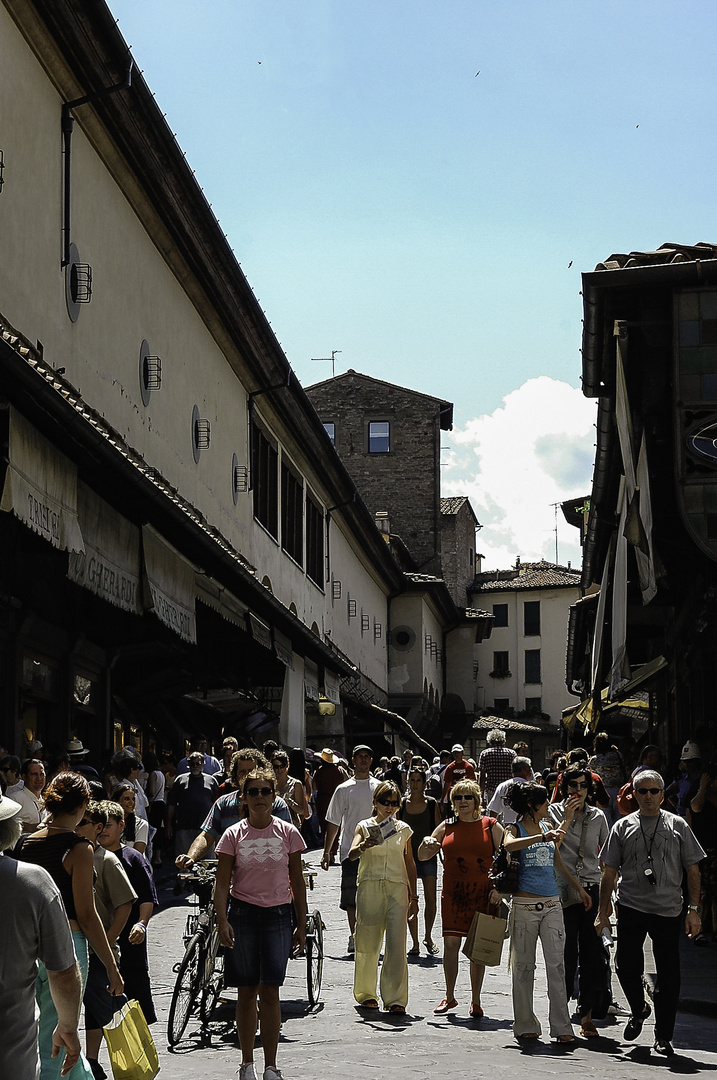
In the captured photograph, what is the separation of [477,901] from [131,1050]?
4.29 metres

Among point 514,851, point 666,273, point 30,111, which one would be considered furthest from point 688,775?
point 30,111

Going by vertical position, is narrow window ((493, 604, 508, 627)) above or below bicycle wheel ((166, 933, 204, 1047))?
above

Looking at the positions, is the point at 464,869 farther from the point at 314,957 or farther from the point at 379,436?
the point at 379,436

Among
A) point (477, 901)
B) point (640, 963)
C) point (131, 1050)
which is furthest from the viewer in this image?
point (477, 901)

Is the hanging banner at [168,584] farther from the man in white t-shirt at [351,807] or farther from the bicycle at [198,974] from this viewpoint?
the bicycle at [198,974]

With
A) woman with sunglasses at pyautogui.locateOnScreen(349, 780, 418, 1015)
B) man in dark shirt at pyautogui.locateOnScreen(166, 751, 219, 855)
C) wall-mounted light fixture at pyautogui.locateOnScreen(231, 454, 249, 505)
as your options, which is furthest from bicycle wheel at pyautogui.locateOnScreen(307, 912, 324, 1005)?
wall-mounted light fixture at pyautogui.locateOnScreen(231, 454, 249, 505)

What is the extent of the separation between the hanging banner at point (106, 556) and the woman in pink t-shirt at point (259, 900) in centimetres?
375

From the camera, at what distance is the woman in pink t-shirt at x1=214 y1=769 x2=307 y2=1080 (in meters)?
7.85

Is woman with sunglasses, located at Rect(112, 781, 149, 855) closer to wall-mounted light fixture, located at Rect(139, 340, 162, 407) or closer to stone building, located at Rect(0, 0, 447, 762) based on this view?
stone building, located at Rect(0, 0, 447, 762)

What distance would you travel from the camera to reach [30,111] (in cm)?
1469

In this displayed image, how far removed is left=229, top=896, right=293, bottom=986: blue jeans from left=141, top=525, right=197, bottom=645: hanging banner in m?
5.85

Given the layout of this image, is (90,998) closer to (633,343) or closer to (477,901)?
(477,901)

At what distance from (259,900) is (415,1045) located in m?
1.33

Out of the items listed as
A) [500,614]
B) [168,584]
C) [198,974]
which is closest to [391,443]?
[500,614]
